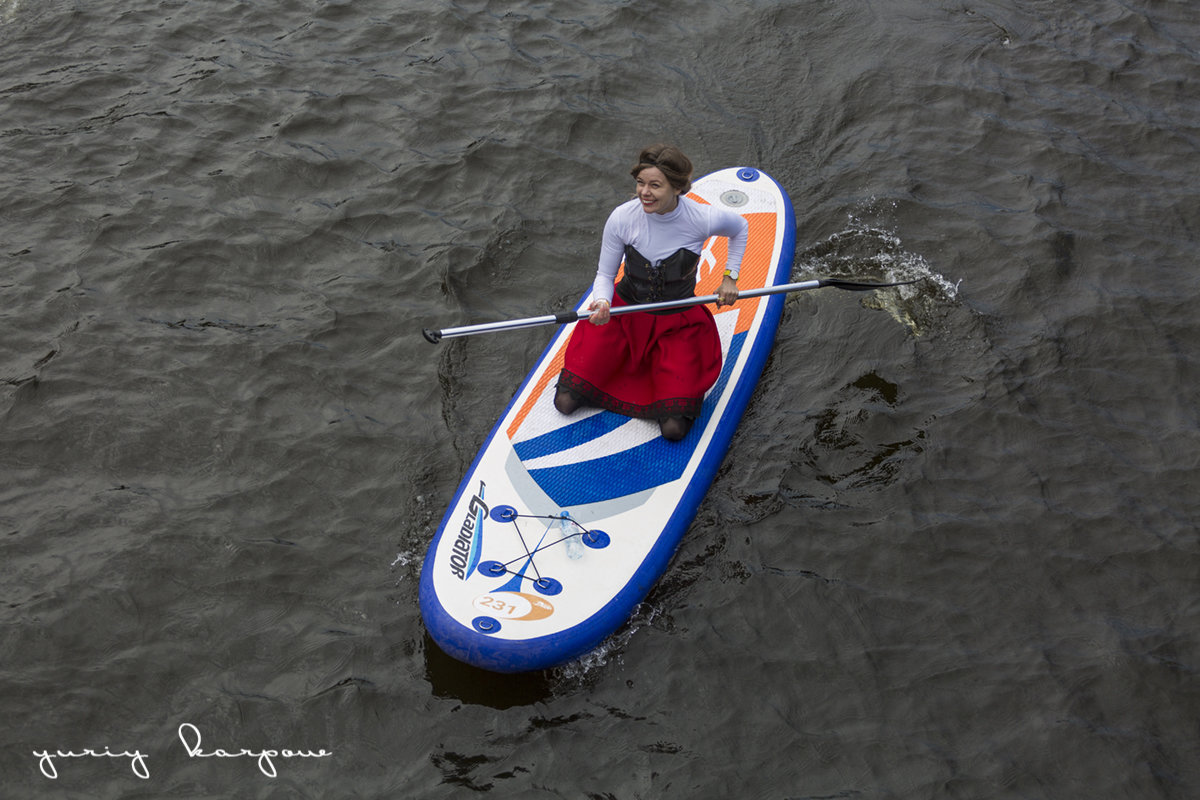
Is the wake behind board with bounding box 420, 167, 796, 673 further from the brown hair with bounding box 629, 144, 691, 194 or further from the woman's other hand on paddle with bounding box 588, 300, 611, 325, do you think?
the brown hair with bounding box 629, 144, 691, 194

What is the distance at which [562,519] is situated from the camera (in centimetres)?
559

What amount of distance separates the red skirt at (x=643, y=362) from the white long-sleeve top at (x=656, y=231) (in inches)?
11.6

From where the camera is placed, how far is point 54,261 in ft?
24.7

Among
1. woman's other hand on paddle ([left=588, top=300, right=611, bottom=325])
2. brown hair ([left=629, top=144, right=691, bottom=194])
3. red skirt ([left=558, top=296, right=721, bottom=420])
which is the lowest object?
red skirt ([left=558, top=296, right=721, bottom=420])

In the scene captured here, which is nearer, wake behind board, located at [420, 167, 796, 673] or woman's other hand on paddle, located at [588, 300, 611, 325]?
wake behind board, located at [420, 167, 796, 673]

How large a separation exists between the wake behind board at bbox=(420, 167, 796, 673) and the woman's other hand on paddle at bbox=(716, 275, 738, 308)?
2.08ft

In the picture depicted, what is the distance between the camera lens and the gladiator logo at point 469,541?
535 centimetres

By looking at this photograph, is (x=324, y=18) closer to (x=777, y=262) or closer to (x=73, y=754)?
(x=777, y=262)

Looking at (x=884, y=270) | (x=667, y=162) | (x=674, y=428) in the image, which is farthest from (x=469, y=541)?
(x=884, y=270)

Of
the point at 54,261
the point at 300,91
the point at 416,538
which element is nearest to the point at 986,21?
the point at 300,91

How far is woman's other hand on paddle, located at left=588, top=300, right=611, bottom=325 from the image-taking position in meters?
5.74
